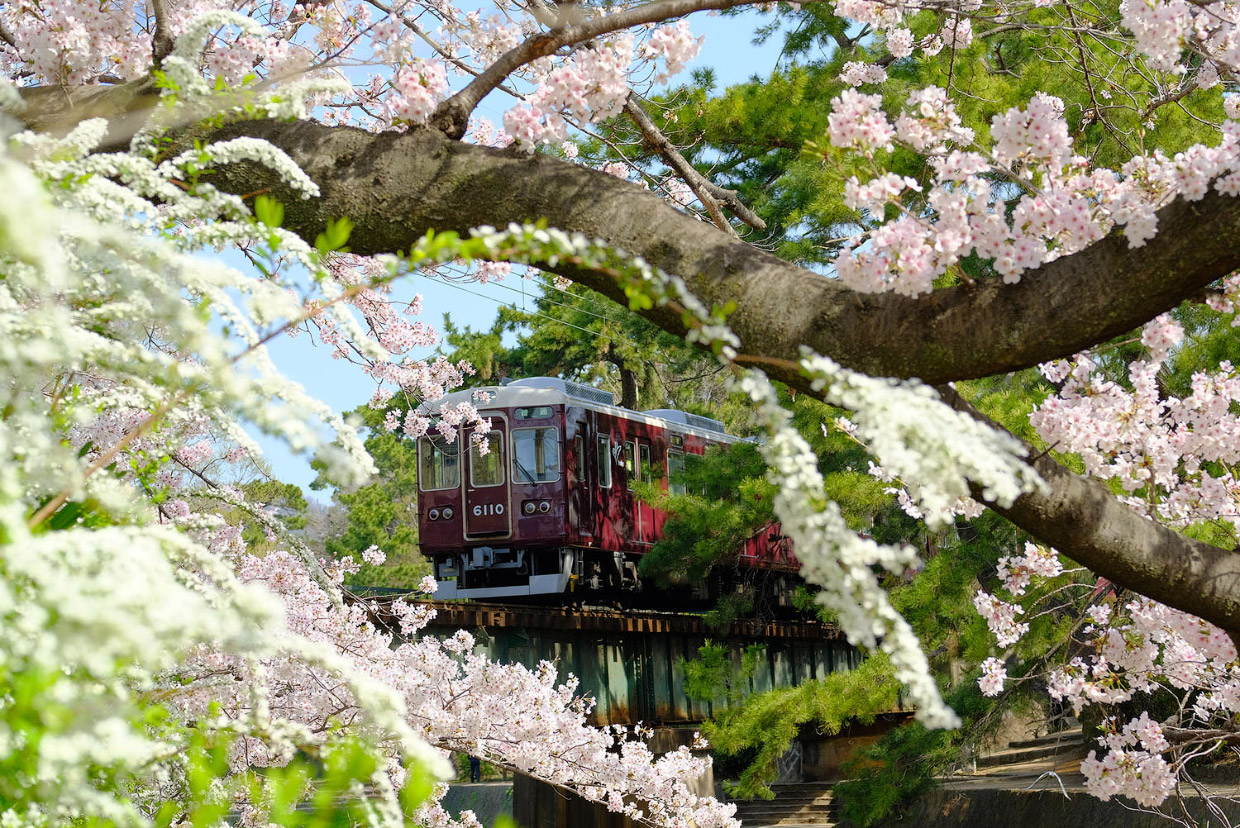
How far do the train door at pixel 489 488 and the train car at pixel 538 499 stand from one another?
0.01m

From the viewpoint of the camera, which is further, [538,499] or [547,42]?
[538,499]

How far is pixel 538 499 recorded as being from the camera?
533 inches

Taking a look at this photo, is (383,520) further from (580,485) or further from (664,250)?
(664,250)

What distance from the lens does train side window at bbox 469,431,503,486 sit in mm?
13867

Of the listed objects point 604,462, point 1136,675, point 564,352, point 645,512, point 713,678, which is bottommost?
point 713,678

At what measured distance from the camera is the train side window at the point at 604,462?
1412 cm

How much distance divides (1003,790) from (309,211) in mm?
9397

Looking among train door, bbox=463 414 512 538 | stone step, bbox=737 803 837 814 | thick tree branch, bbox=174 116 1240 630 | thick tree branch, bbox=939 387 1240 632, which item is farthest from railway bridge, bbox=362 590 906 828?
thick tree branch, bbox=174 116 1240 630

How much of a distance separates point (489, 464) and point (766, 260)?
1165cm

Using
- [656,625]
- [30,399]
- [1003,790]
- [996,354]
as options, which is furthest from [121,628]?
[656,625]

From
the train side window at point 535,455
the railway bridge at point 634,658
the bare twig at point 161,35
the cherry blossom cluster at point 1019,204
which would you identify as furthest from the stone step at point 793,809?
the bare twig at point 161,35

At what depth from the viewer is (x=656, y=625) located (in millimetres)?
13344

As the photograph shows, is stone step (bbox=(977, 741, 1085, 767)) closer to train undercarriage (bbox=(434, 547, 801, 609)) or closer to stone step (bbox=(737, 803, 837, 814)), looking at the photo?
stone step (bbox=(737, 803, 837, 814))

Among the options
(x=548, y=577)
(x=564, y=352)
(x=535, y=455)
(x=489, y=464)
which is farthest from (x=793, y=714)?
(x=564, y=352)
